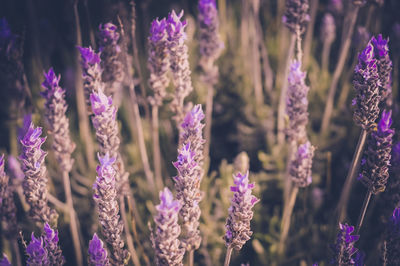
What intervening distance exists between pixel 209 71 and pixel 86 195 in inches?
37.6

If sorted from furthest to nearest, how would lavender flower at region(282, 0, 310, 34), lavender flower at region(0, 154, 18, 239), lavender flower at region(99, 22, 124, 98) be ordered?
1. lavender flower at region(282, 0, 310, 34)
2. lavender flower at region(99, 22, 124, 98)
3. lavender flower at region(0, 154, 18, 239)

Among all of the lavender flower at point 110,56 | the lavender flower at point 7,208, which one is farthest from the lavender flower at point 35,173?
the lavender flower at point 110,56

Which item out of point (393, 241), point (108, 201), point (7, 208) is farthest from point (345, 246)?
point (7, 208)

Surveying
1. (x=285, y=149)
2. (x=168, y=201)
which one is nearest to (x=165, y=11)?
(x=285, y=149)

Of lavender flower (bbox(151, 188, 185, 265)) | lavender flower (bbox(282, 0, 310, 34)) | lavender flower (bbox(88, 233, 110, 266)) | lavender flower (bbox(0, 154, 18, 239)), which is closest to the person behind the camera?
lavender flower (bbox(151, 188, 185, 265))

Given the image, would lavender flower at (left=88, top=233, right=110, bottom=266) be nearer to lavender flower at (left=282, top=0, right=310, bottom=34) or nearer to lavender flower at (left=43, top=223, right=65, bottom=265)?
lavender flower at (left=43, top=223, right=65, bottom=265)

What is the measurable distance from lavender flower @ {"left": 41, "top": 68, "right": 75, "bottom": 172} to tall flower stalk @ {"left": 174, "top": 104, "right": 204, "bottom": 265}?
1.55ft

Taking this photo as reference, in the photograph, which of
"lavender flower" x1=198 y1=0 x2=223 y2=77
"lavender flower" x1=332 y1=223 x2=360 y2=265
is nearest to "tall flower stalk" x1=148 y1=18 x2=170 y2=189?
"lavender flower" x1=198 y1=0 x2=223 y2=77

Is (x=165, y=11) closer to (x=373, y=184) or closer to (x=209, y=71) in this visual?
(x=209, y=71)

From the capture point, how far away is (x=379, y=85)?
1.12 metres

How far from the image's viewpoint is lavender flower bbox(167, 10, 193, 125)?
3.92ft

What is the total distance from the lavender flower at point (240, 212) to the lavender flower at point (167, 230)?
0.16 metres

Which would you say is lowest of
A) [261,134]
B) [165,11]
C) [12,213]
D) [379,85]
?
[12,213]

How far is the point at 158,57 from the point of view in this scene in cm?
134
